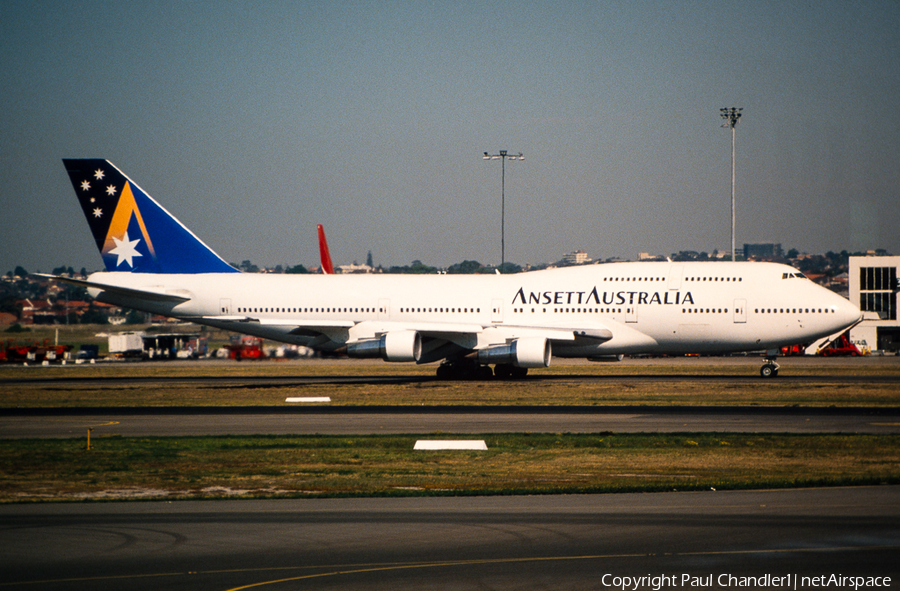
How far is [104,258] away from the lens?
45781mm

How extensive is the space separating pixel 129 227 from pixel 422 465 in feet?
107

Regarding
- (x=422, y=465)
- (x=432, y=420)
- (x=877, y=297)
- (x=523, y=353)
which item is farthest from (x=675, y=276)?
(x=877, y=297)

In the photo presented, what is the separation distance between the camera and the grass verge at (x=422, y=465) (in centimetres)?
1591

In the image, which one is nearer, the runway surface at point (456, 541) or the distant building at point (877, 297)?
the runway surface at point (456, 541)

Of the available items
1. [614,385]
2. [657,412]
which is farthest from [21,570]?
[614,385]

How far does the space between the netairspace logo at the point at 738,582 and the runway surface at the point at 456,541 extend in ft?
Result: 0.13

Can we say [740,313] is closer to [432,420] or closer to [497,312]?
[497,312]

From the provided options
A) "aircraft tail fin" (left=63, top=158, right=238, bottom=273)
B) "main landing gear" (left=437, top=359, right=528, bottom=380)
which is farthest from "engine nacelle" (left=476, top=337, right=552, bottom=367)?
"aircraft tail fin" (left=63, top=158, right=238, bottom=273)

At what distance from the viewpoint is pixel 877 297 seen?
275ft

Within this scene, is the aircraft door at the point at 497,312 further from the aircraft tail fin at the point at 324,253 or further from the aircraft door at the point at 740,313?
the aircraft tail fin at the point at 324,253

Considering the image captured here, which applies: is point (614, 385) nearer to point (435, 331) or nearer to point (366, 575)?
point (435, 331)

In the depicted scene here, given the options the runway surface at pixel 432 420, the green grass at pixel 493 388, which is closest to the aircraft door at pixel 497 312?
the green grass at pixel 493 388

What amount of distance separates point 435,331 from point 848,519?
28.5m

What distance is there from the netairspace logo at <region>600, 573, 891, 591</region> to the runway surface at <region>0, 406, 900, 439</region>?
544 inches
